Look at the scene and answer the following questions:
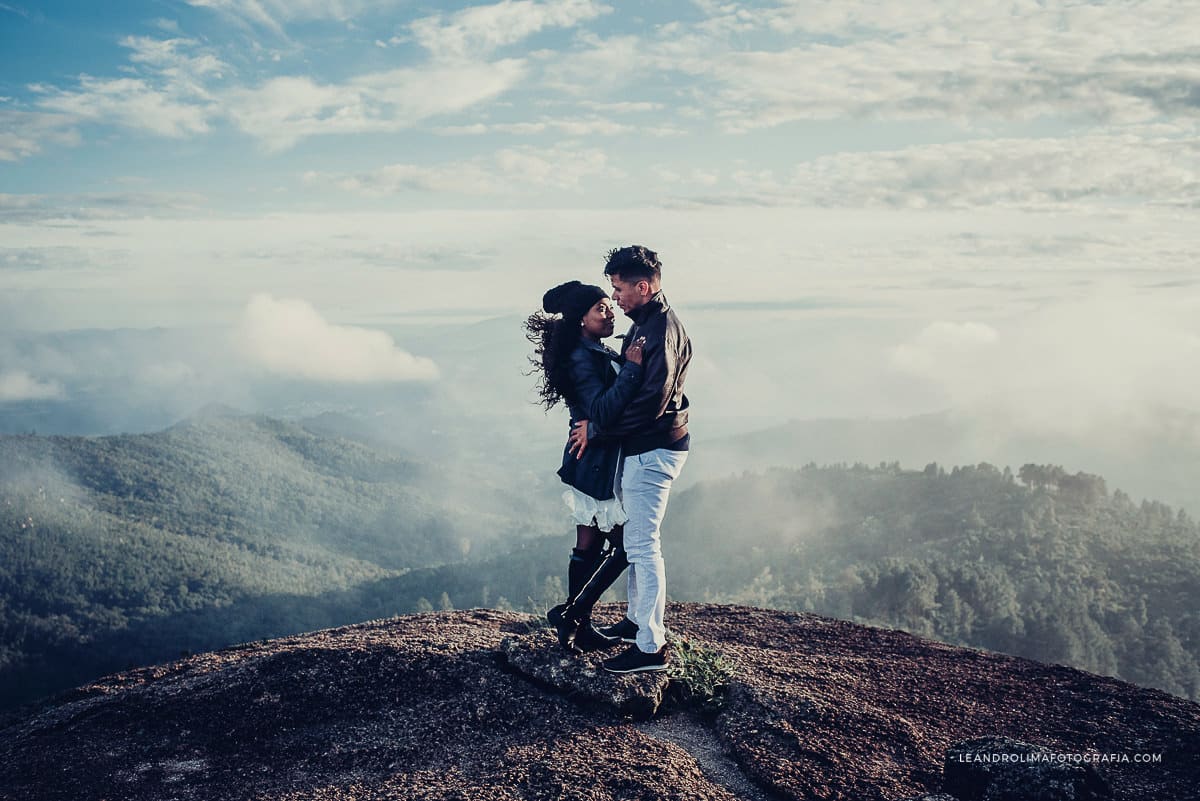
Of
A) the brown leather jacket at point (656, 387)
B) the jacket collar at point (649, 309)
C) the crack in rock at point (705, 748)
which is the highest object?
the jacket collar at point (649, 309)

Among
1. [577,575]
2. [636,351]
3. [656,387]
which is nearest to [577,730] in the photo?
[577,575]

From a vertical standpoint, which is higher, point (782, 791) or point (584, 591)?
point (584, 591)

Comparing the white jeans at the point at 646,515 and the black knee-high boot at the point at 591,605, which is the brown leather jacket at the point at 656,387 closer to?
the white jeans at the point at 646,515

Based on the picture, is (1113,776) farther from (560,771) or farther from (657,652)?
(560,771)

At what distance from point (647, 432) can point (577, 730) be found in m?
2.42

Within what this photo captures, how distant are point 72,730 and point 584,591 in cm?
449

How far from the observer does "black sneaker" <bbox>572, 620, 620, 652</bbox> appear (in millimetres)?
6883

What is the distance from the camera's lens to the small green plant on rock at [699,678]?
22.1 ft

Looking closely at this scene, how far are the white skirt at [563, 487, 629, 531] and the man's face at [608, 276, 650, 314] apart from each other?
1.63 metres

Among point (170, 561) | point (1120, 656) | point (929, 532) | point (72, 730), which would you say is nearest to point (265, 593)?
point (170, 561)

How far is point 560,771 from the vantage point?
5359 millimetres

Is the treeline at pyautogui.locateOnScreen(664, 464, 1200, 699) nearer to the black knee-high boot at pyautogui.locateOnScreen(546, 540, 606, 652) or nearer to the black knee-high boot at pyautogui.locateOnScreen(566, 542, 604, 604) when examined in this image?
the black knee-high boot at pyautogui.locateOnScreen(546, 540, 606, 652)

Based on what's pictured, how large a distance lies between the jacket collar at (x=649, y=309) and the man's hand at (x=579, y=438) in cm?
95

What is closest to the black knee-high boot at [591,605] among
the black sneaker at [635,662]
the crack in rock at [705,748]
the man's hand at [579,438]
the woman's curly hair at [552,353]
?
the black sneaker at [635,662]
